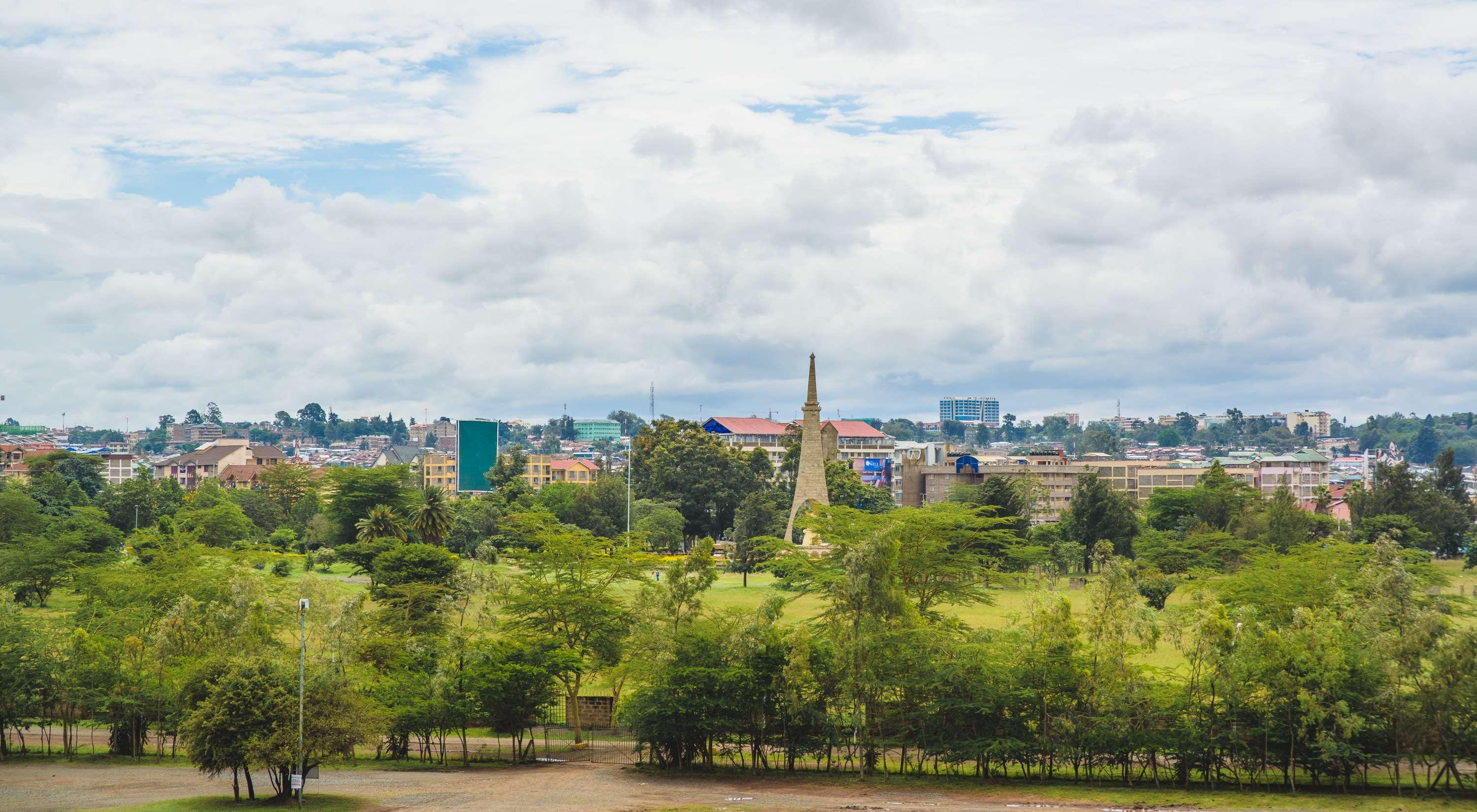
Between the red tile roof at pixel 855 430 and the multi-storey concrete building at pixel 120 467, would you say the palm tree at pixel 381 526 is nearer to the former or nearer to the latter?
the red tile roof at pixel 855 430

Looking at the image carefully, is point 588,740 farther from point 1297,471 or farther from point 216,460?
point 216,460

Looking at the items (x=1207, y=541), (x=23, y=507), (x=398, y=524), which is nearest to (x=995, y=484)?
(x=1207, y=541)

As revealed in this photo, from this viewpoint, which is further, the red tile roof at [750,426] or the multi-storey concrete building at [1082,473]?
the red tile roof at [750,426]

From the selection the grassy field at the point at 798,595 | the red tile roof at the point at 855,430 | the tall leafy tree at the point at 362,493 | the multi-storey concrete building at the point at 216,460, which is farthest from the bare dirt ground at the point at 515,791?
the red tile roof at the point at 855,430

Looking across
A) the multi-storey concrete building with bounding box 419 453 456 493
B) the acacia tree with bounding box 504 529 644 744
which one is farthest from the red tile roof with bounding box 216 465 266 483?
the acacia tree with bounding box 504 529 644 744

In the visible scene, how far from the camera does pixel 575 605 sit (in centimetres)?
4034

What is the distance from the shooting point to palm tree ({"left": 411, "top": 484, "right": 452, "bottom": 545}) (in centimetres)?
7194

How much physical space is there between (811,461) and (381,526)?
83.4 feet

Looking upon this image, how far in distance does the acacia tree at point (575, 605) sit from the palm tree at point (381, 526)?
28706 millimetres

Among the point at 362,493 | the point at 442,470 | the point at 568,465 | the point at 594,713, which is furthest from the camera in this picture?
the point at 442,470

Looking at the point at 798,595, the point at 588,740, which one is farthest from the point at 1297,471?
the point at 588,740

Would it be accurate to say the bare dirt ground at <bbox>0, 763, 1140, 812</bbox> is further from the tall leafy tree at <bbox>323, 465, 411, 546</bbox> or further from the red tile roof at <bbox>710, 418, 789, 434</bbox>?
the red tile roof at <bbox>710, 418, 789, 434</bbox>

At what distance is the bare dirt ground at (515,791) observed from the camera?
1220 inches

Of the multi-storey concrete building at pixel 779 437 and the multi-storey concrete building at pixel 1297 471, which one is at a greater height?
the multi-storey concrete building at pixel 779 437
